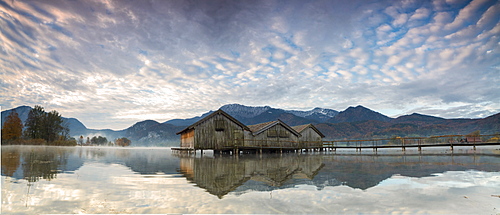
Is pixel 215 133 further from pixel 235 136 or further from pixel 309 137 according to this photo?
pixel 309 137

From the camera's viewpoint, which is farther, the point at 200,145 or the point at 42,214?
the point at 200,145

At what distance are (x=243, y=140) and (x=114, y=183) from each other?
92.2ft

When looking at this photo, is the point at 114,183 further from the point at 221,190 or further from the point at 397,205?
the point at 397,205

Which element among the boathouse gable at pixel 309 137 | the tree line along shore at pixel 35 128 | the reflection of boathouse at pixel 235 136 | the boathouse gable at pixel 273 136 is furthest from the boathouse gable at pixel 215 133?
the tree line along shore at pixel 35 128

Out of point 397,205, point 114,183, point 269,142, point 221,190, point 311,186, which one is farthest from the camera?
point 269,142

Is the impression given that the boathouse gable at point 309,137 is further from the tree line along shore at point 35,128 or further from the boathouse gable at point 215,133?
the tree line along shore at point 35,128

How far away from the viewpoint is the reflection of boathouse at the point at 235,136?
35156 millimetres

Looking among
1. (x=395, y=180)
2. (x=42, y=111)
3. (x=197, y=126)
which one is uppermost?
(x=42, y=111)

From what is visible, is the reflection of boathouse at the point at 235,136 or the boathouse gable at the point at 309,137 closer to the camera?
the reflection of boathouse at the point at 235,136

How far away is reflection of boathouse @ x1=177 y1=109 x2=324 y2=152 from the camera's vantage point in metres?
35.2

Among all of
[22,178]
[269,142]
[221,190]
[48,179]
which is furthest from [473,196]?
[269,142]

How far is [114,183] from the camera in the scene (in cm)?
1041

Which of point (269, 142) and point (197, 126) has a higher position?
point (197, 126)

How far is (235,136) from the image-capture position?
123ft
